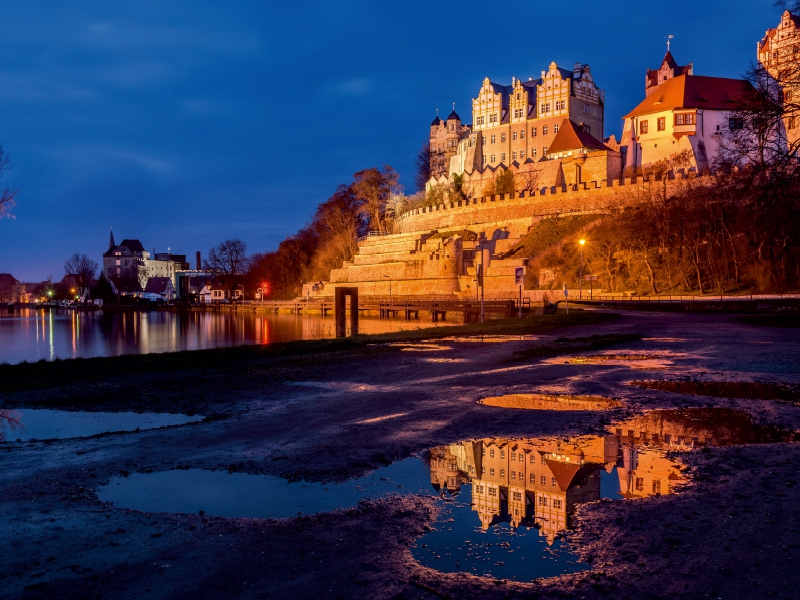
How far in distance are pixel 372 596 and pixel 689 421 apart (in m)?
6.58

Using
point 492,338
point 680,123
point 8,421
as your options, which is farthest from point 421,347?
point 680,123

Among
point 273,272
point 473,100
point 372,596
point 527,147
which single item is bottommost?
point 372,596

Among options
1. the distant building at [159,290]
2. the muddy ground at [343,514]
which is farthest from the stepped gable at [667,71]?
the distant building at [159,290]

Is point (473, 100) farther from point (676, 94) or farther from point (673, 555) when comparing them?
point (673, 555)

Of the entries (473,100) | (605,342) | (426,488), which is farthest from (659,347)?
(473,100)

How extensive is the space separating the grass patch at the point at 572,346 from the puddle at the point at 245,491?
1173 cm

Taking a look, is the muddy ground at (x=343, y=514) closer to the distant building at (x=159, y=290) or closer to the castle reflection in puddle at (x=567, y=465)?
the castle reflection in puddle at (x=567, y=465)

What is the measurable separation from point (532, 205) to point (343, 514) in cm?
8104

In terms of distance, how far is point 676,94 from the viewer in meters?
76.6

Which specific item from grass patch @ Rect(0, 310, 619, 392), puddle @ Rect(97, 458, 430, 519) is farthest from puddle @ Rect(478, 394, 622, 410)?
grass patch @ Rect(0, 310, 619, 392)

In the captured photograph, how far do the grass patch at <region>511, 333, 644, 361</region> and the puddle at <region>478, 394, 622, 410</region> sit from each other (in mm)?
6192

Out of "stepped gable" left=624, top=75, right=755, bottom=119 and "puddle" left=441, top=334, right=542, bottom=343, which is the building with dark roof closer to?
"stepped gable" left=624, top=75, right=755, bottom=119

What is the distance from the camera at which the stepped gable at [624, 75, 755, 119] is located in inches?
2958

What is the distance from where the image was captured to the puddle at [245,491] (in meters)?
5.81
